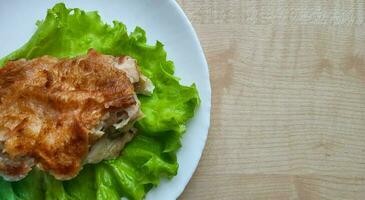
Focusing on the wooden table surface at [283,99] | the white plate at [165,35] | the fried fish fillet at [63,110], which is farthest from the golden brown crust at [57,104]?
the wooden table surface at [283,99]

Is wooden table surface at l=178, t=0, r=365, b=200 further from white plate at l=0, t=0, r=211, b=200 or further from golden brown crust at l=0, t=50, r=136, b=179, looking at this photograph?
golden brown crust at l=0, t=50, r=136, b=179

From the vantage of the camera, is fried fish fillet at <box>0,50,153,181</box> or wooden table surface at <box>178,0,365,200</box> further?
wooden table surface at <box>178,0,365,200</box>

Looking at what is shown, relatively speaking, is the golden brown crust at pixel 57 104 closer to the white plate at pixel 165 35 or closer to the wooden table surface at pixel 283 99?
the white plate at pixel 165 35

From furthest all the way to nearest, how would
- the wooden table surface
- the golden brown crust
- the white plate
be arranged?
the wooden table surface → the white plate → the golden brown crust

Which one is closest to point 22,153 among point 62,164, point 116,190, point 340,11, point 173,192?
point 62,164

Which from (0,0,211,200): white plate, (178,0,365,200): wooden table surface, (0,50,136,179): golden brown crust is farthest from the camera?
(178,0,365,200): wooden table surface

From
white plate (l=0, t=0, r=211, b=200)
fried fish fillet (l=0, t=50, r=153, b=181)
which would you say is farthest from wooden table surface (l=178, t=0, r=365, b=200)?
fried fish fillet (l=0, t=50, r=153, b=181)
